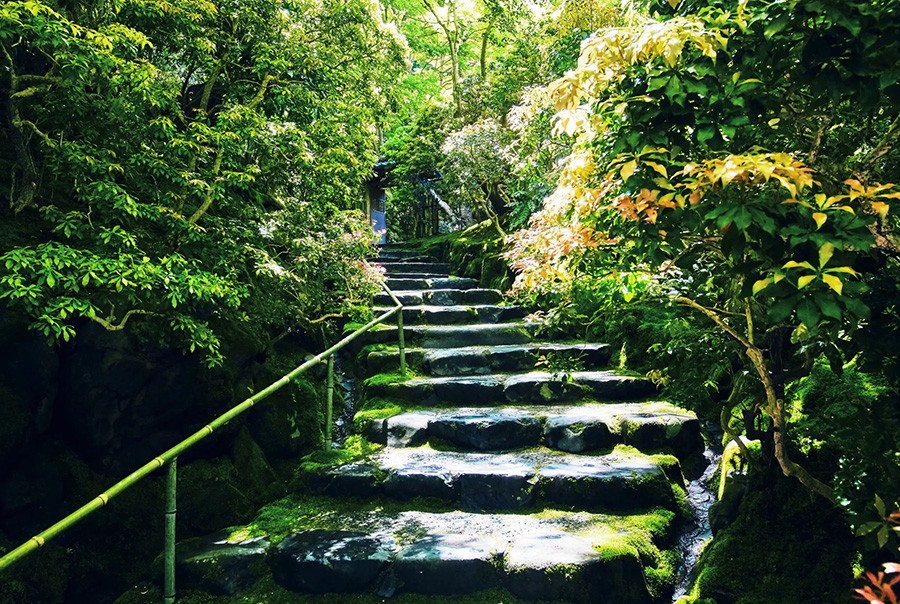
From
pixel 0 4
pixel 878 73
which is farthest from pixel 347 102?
pixel 878 73

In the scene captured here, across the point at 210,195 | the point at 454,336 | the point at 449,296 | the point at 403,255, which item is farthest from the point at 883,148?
the point at 403,255

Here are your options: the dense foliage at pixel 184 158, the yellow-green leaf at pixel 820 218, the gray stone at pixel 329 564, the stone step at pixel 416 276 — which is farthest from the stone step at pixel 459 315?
the yellow-green leaf at pixel 820 218

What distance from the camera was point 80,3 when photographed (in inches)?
139

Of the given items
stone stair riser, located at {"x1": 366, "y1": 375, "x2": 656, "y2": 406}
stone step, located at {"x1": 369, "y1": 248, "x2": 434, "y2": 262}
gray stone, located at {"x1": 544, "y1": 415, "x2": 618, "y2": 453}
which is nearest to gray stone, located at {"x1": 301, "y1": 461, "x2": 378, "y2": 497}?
stone stair riser, located at {"x1": 366, "y1": 375, "x2": 656, "y2": 406}

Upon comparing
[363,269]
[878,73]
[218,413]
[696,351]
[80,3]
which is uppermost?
[80,3]

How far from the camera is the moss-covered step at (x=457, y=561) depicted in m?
3.11

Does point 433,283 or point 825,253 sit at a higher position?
point 825,253

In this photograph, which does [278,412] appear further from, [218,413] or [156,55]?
[156,55]

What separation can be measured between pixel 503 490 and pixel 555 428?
2.95ft

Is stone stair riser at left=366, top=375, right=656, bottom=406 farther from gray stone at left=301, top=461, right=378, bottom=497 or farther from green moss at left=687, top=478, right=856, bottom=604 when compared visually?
green moss at left=687, top=478, right=856, bottom=604

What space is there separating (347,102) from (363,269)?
1.89 meters

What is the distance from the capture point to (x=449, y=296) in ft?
29.7

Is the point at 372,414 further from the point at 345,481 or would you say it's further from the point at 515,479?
the point at 515,479

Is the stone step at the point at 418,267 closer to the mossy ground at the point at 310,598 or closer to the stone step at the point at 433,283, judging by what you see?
the stone step at the point at 433,283
